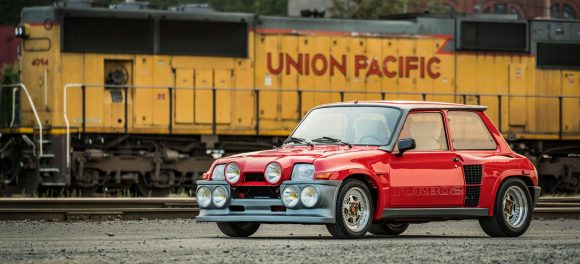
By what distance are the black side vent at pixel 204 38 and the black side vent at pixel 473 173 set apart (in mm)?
11371

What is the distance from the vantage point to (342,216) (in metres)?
10.7

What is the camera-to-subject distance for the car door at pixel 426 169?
11258 mm

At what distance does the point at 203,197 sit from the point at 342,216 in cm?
146

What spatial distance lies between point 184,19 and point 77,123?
9.16 feet

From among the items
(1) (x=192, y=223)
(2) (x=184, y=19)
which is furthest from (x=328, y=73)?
(1) (x=192, y=223)

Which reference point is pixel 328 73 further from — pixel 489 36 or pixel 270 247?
pixel 270 247

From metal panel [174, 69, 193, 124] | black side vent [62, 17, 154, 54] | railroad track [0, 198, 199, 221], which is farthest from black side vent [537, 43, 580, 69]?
railroad track [0, 198, 199, 221]

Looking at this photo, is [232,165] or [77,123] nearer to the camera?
[232,165]

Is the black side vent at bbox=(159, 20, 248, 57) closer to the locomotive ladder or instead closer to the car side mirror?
the locomotive ladder

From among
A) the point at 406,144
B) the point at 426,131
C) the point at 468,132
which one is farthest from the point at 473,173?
the point at 406,144

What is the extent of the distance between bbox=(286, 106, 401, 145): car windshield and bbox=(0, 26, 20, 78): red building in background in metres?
37.0

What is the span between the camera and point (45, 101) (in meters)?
21.7

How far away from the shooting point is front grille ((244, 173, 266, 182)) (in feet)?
35.7

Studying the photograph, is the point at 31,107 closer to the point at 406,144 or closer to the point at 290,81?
the point at 290,81
